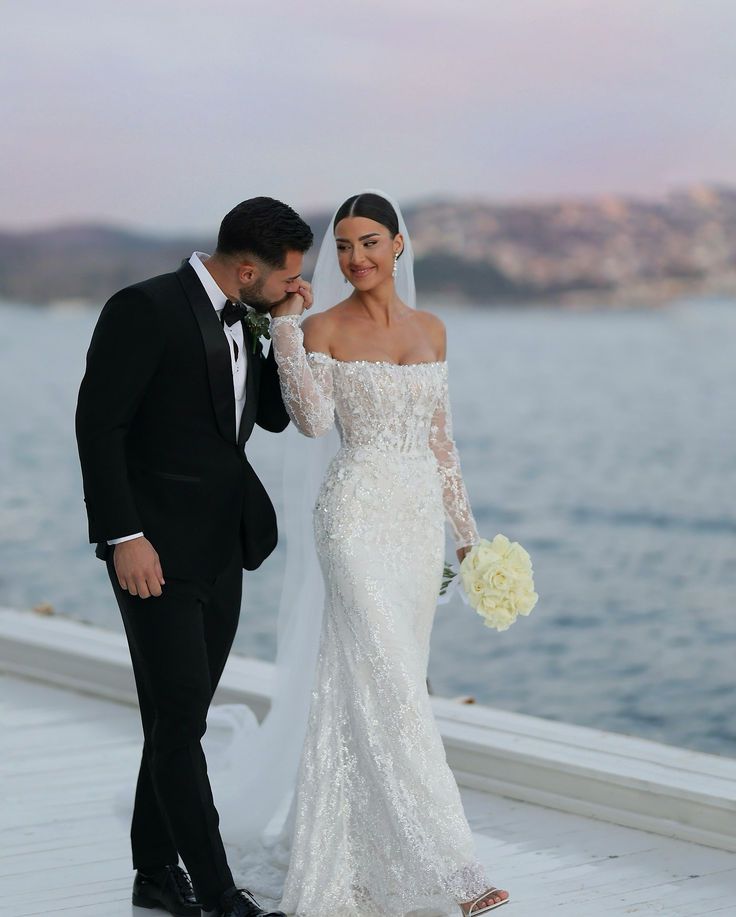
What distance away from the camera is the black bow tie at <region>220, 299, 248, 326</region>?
3154 millimetres

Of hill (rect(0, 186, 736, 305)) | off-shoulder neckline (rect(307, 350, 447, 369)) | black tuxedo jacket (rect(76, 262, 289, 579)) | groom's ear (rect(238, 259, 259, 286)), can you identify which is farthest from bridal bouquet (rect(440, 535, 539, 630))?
hill (rect(0, 186, 736, 305))

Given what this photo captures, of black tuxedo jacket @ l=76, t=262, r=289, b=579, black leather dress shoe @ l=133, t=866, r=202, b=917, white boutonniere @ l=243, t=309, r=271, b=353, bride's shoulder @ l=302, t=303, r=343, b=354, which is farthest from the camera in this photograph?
bride's shoulder @ l=302, t=303, r=343, b=354

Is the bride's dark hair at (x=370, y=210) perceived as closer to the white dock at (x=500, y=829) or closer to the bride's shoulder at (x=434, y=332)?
the bride's shoulder at (x=434, y=332)

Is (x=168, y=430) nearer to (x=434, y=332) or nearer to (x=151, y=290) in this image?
(x=151, y=290)

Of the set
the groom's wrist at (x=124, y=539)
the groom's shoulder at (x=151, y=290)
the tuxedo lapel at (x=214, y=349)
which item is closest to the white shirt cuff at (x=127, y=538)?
the groom's wrist at (x=124, y=539)

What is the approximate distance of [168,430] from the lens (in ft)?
10.2

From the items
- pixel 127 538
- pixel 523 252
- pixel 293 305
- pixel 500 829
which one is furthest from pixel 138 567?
pixel 523 252

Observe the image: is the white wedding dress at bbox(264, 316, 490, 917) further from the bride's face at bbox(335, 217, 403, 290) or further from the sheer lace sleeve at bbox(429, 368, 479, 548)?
the bride's face at bbox(335, 217, 403, 290)

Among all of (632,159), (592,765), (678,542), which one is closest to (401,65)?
(632,159)

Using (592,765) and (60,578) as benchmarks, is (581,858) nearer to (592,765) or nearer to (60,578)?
(592,765)

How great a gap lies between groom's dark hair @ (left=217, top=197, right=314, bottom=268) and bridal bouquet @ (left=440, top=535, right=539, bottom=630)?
0.96 m

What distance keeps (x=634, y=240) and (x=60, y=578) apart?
40.8 ft

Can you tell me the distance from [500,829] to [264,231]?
200 cm

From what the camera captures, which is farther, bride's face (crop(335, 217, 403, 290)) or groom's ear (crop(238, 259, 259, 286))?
bride's face (crop(335, 217, 403, 290))
